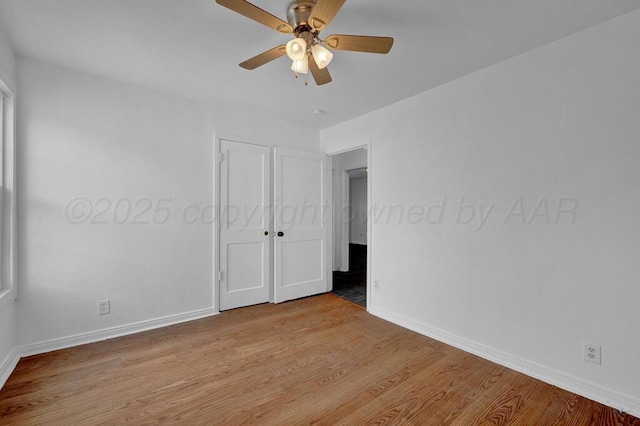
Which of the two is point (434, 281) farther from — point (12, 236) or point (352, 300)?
point (12, 236)

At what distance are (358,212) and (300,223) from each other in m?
4.71

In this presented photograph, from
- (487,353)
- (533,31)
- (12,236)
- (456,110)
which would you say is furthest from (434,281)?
(12,236)

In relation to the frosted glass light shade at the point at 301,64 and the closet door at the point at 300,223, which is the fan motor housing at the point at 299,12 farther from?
the closet door at the point at 300,223

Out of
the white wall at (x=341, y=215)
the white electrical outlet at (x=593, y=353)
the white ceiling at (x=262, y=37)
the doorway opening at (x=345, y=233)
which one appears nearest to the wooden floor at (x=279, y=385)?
the white electrical outlet at (x=593, y=353)

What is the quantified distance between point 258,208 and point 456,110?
250 cm

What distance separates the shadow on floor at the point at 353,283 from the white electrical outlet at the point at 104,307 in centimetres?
272

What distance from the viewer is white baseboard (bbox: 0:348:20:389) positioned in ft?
6.38

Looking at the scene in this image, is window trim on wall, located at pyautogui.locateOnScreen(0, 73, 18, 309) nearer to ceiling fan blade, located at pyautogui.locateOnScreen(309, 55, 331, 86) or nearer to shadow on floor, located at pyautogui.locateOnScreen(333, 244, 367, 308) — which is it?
ceiling fan blade, located at pyautogui.locateOnScreen(309, 55, 331, 86)

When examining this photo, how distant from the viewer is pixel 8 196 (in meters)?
2.17

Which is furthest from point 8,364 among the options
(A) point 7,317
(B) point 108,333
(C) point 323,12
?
(C) point 323,12

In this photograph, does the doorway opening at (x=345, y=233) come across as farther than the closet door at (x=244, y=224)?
Yes

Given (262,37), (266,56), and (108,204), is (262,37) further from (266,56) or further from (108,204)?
(108,204)

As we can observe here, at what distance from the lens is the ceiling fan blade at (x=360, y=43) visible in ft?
5.31

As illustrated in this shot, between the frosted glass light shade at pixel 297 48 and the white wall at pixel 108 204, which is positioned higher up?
the frosted glass light shade at pixel 297 48
